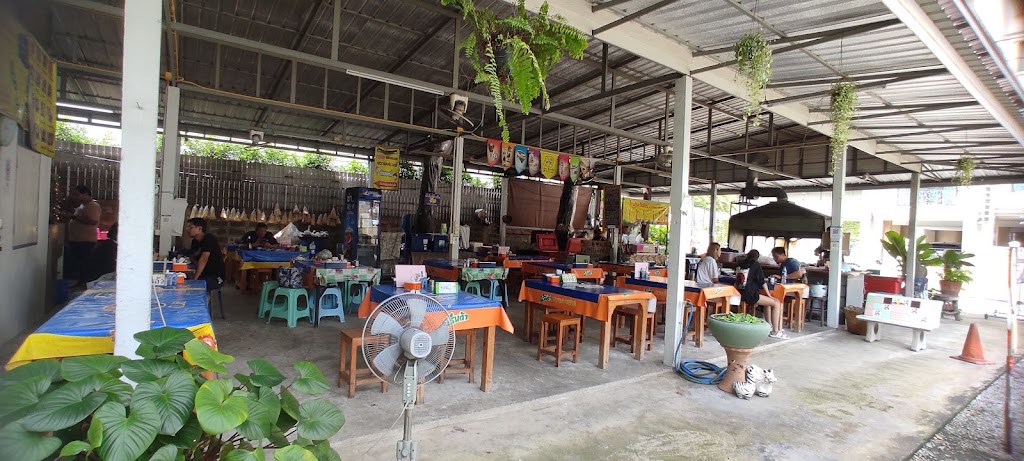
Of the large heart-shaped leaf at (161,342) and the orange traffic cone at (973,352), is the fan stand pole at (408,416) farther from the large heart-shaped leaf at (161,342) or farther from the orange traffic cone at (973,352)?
the orange traffic cone at (973,352)

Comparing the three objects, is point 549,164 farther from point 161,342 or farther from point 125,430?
point 125,430

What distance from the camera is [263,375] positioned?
6.59ft

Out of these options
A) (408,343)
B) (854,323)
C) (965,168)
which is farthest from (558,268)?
(965,168)

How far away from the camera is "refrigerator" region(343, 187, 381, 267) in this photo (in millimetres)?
12008

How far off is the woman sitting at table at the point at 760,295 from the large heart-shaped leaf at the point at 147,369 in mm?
7793

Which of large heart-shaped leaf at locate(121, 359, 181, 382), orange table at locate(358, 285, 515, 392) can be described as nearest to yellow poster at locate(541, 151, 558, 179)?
orange table at locate(358, 285, 515, 392)

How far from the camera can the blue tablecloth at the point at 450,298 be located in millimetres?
4383

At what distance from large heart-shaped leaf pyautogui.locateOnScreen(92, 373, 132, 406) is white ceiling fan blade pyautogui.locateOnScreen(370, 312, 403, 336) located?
143 cm

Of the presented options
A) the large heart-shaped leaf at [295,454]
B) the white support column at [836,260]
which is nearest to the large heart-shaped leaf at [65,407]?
the large heart-shaped leaf at [295,454]

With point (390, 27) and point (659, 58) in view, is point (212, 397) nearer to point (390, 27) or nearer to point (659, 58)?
point (659, 58)

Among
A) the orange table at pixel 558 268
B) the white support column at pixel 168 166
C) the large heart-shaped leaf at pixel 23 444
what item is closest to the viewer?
the large heart-shaped leaf at pixel 23 444

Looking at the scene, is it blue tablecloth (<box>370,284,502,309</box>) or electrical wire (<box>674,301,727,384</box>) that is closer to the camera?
blue tablecloth (<box>370,284,502,309</box>)

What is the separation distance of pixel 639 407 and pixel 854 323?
21.2ft

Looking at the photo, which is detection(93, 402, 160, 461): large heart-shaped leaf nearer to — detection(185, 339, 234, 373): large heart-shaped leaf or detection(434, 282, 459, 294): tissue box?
detection(185, 339, 234, 373): large heart-shaped leaf
